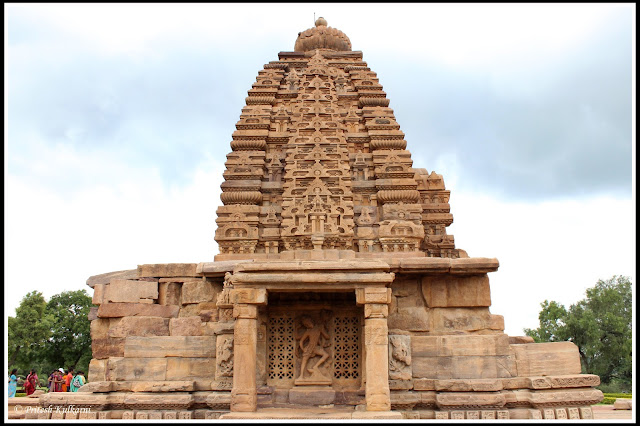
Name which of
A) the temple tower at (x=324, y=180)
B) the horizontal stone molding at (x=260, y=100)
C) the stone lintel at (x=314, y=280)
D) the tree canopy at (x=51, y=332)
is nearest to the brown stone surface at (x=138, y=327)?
the temple tower at (x=324, y=180)

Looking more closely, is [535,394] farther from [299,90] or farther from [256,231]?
[299,90]

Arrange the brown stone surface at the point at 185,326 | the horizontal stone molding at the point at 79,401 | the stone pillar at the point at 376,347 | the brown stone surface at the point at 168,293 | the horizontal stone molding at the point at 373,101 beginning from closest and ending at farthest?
the stone pillar at the point at 376,347 < the horizontal stone molding at the point at 79,401 < the brown stone surface at the point at 185,326 < the brown stone surface at the point at 168,293 < the horizontal stone molding at the point at 373,101

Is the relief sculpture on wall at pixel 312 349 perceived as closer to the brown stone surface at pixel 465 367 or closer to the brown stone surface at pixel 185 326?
the brown stone surface at pixel 465 367

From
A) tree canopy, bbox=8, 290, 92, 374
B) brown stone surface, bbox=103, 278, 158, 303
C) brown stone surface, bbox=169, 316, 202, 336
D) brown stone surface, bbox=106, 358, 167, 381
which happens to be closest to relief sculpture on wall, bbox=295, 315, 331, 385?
brown stone surface, bbox=169, 316, 202, 336

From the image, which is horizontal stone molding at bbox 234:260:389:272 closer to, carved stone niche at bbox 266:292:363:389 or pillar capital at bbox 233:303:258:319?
pillar capital at bbox 233:303:258:319

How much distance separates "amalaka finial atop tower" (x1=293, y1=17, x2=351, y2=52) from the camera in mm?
15750

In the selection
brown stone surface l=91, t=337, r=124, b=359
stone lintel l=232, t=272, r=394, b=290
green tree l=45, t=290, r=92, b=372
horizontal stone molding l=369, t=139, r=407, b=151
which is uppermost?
horizontal stone molding l=369, t=139, r=407, b=151

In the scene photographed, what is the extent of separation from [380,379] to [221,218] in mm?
4981

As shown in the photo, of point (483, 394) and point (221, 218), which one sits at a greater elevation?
point (221, 218)

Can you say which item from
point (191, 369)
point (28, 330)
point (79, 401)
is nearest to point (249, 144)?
point (191, 369)

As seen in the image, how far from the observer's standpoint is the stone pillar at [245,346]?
7.46 metres

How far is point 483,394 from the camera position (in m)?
8.00

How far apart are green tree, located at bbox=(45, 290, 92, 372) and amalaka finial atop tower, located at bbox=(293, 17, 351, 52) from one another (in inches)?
1107

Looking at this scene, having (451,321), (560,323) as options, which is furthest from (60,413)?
(560,323)
